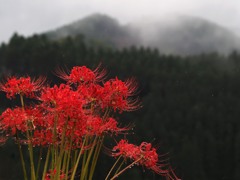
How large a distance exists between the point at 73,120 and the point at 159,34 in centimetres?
18242

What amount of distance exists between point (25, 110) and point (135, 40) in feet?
570

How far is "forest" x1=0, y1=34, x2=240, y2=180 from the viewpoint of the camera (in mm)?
42812

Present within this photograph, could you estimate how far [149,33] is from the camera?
7313 inches

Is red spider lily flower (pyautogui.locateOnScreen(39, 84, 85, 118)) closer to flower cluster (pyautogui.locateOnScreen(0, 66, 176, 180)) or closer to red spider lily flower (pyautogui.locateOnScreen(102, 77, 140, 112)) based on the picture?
flower cluster (pyautogui.locateOnScreen(0, 66, 176, 180))

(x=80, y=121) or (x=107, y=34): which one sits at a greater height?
(x=80, y=121)

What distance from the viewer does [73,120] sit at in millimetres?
4121

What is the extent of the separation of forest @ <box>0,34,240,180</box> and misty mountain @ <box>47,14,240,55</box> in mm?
102484

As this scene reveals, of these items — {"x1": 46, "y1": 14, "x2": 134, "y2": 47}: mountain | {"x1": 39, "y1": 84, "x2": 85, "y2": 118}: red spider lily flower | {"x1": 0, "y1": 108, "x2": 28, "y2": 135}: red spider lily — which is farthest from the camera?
{"x1": 46, "y1": 14, "x2": 134, "y2": 47}: mountain

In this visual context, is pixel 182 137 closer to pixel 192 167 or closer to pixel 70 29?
pixel 192 167

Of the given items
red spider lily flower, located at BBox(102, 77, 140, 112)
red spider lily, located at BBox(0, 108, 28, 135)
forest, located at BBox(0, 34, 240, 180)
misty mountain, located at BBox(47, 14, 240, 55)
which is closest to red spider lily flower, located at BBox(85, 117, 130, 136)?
red spider lily flower, located at BBox(102, 77, 140, 112)

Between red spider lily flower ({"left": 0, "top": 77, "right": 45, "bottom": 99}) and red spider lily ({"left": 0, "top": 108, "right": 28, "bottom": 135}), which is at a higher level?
red spider lily flower ({"left": 0, "top": 77, "right": 45, "bottom": 99})

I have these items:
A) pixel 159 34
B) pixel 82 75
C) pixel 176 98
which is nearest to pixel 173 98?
pixel 176 98

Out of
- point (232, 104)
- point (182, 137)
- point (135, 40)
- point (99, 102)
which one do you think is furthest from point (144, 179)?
point (135, 40)

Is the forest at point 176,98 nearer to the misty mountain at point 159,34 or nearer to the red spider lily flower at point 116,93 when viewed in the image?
the red spider lily flower at point 116,93
